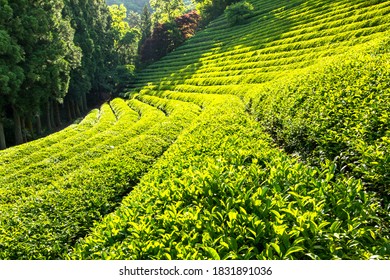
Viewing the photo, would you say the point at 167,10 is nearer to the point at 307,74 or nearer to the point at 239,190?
the point at 307,74

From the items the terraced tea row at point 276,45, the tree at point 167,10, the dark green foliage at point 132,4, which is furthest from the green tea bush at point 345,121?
the dark green foliage at point 132,4

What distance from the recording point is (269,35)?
37.1 m

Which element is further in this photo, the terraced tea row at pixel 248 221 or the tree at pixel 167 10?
the tree at pixel 167 10

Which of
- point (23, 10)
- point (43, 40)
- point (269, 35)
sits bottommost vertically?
point (269, 35)

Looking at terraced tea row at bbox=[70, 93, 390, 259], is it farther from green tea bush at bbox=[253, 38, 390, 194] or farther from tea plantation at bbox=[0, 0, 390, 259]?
green tea bush at bbox=[253, 38, 390, 194]

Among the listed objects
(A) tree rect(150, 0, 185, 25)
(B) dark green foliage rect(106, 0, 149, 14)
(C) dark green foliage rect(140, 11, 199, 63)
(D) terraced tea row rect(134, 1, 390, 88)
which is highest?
(B) dark green foliage rect(106, 0, 149, 14)

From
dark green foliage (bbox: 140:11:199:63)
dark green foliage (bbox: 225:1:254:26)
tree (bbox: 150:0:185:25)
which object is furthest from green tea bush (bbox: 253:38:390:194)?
tree (bbox: 150:0:185:25)

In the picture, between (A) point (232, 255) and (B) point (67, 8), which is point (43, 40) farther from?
(A) point (232, 255)

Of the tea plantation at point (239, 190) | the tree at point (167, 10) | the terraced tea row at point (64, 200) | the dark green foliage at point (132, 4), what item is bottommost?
the terraced tea row at point (64, 200)

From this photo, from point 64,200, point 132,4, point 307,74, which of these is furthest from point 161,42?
point 132,4

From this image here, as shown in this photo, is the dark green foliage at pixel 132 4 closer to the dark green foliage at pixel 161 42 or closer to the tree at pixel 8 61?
the dark green foliage at pixel 161 42

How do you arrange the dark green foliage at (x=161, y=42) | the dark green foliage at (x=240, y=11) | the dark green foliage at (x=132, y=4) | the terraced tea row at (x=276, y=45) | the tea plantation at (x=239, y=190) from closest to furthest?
the tea plantation at (x=239, y=190)
the terraced tea row at (x=276, y=45)
the dark green foliage at (x=240, y=11)
the dark green foliage at (x=161, y=42)
the dark green foliage at (x=132, y=4)
